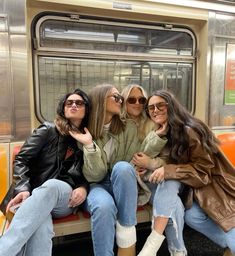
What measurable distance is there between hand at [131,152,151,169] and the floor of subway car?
0.87 meters

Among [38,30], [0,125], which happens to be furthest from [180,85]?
[0,125]

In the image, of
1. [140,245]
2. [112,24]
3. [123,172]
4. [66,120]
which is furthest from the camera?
[112,24]

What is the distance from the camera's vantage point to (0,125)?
2275 mm

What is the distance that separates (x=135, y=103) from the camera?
223 centimetres

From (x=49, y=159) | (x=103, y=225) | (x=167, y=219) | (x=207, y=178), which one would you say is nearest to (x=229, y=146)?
(x=207, y=178)

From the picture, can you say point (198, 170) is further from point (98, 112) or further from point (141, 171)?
point (98, 112)

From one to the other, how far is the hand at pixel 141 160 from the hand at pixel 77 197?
443mm

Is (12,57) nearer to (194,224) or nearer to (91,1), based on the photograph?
(91,1)

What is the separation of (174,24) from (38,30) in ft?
4.86

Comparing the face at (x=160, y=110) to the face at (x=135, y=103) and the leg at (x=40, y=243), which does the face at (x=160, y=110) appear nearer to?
the face at (x=135, y=103)

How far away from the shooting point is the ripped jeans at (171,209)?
5.85ft

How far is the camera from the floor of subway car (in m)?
2.31

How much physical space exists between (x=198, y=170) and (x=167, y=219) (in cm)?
42

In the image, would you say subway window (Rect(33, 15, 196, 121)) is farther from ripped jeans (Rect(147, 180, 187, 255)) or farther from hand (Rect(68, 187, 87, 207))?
ripped jeans (Rect(147, 180, 187, 255))
